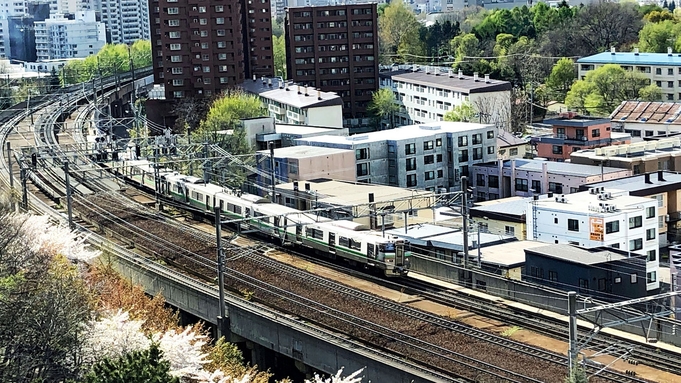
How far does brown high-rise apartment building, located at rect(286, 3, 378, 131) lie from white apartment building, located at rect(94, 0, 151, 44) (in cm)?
4147

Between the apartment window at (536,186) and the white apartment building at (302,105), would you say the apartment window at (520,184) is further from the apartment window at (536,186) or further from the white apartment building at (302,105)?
the white apartment building at (302,105)

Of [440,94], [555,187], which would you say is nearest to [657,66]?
[440,94]

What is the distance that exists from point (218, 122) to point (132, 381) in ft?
72.3

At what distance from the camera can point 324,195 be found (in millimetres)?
21875

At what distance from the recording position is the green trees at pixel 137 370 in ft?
31.8

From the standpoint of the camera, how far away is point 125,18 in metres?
81.8

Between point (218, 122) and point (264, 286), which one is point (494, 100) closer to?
point (218, 122)

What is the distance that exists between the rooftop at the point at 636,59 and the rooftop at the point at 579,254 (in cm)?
2427

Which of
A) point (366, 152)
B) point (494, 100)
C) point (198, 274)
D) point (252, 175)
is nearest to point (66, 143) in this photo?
point (252, 175)

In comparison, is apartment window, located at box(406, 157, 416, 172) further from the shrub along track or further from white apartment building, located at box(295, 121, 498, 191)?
the shrub along track

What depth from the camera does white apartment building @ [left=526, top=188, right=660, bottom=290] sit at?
60.7 feet

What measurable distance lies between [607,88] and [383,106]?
7479mm

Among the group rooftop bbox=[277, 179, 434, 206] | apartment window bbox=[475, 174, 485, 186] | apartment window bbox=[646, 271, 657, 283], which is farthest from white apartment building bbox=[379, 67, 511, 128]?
apartment window bbox=[646, 271, 657, 283]

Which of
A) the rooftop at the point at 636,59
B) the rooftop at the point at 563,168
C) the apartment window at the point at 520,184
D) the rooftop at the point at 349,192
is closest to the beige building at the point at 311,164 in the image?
the rooftop at the point at 349,192
